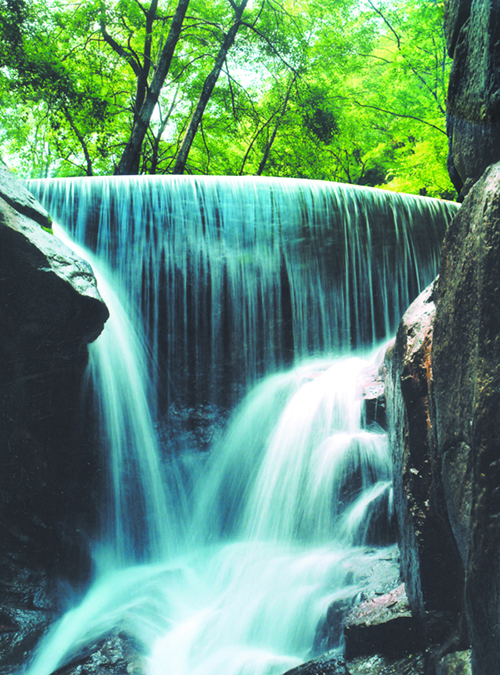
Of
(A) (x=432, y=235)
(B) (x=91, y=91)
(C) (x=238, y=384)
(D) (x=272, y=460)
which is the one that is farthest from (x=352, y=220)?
(B) (x=91, y=91)

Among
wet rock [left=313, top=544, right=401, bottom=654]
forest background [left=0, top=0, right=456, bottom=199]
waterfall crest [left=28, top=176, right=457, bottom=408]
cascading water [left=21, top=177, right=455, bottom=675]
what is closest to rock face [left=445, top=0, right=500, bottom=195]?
wet rock [left=313, top=544, right=401, bottom=654]

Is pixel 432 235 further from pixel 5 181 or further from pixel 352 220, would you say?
pixel 5 181

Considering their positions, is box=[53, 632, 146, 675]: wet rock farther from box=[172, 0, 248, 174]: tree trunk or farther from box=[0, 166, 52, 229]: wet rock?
box=[172, 0, 248, 174]: tree trunk

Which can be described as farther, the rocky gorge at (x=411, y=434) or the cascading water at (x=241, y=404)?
the cascading water at (x=241, y=404)

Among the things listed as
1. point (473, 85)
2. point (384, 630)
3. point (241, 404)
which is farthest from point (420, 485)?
point (241, 404)

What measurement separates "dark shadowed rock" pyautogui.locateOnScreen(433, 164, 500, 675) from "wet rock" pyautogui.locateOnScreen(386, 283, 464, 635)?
55 cm

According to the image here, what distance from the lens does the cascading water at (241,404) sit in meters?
3.97

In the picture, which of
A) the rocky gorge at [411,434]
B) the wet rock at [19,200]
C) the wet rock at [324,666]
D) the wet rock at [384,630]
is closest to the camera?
the rocky gorge at [411,434]

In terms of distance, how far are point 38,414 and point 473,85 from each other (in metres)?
4.47

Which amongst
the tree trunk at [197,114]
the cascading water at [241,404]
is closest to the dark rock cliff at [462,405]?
the cascading water at [241,404]

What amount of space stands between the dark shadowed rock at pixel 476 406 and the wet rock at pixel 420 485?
547 mm

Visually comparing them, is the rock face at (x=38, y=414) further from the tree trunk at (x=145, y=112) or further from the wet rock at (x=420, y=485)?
the tree trunk at (x=145, y=112)

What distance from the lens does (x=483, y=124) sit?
7.62 ft

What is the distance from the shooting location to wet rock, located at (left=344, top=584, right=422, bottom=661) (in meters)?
2.80
